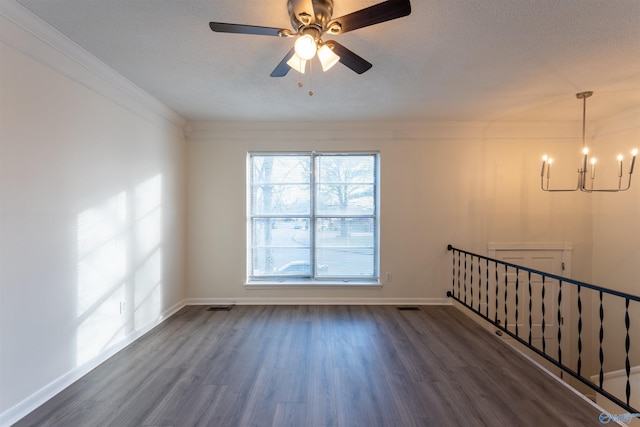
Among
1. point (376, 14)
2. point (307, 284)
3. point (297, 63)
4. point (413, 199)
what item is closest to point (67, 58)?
point (297, 63)

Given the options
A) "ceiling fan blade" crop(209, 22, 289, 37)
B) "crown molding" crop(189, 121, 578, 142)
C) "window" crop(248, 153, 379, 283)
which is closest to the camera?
"ceiling fan blade" crop(209, 22, 289, 37)

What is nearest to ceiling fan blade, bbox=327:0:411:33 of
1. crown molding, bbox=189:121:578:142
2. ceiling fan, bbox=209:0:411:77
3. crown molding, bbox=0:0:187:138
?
ceiling fan, bbox=209:0:411:77

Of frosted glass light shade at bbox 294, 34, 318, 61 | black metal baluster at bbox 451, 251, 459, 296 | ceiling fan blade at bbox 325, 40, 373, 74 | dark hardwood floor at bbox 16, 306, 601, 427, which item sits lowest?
dark hardwood floor at bbox 16, 306, 601, 427

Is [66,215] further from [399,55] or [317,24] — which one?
[399,55]

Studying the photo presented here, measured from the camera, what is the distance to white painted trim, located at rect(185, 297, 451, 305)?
143 inches

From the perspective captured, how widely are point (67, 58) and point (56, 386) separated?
238cm

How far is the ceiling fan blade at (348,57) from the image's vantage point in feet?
5.22

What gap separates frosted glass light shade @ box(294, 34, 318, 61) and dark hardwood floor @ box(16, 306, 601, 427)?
217 cm

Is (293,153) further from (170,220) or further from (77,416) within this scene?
(77,416)

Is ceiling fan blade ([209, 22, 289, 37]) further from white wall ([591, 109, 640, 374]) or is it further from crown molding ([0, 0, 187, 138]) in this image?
white wall ([591, 109, 640, 374])

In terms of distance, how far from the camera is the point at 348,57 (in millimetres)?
1668

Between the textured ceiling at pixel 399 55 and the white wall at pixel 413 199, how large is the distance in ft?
1.50

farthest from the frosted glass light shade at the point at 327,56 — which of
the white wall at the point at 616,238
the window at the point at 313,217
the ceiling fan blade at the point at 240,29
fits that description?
the white wall at the point at 616,238

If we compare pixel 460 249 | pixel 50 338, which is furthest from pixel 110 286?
pixel 460 249
